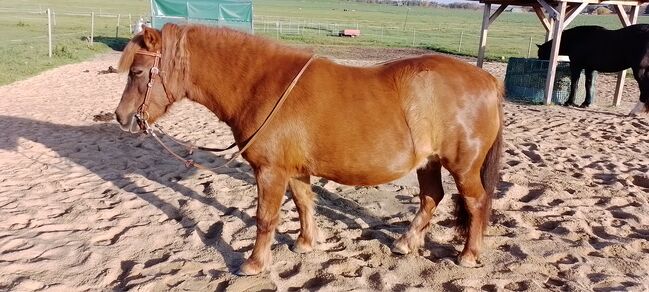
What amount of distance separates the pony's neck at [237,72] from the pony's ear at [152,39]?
0.20 meters

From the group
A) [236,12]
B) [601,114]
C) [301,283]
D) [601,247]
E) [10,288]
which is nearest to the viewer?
[10,288]

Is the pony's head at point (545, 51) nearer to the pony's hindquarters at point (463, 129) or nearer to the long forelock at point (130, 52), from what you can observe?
the pony's hindquarters at point (463, 129)

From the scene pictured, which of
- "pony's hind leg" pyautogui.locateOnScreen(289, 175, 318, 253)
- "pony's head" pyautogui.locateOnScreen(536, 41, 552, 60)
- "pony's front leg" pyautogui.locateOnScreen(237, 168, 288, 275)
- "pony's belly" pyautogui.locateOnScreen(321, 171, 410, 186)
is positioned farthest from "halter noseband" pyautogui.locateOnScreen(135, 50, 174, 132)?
"pony's head" pyautogui.locateOnScreen(536, 41, 552, 60)

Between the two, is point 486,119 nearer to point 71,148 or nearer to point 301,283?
point 301,283

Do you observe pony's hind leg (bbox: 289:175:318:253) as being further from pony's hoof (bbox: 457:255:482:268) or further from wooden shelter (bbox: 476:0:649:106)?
wooden shelter (bbox: 476:0:649:106)

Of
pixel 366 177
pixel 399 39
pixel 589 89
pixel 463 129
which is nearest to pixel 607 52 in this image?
pixel 589 89

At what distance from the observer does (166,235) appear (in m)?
3.99

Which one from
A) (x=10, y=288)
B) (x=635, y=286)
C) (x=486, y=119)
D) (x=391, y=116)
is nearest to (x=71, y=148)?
(x=10, y=288)

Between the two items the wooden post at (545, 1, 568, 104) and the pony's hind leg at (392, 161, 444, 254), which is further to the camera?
the wooden post at (545, 1, 568, 104)

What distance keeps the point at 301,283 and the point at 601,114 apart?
9167 millimetres

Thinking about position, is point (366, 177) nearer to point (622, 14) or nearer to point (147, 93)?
point (147, 93)

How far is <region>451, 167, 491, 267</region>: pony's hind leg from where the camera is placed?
346 centimetres

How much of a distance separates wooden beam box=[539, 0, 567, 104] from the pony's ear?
989 centimetres

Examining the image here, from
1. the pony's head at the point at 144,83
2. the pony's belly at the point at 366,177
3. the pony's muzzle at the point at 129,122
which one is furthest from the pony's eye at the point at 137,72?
the pony's belly at the point at 366,177
